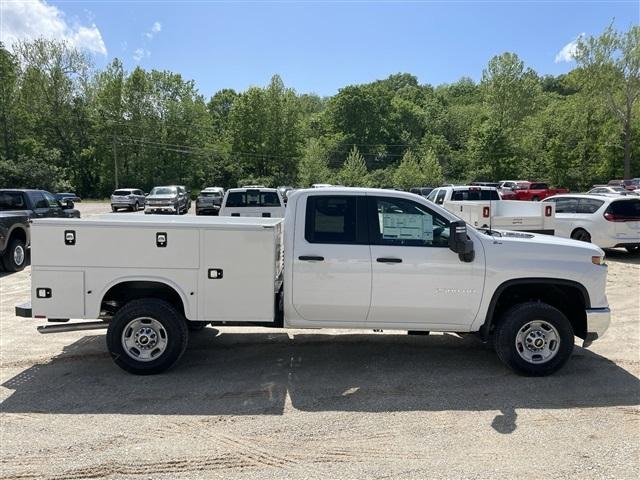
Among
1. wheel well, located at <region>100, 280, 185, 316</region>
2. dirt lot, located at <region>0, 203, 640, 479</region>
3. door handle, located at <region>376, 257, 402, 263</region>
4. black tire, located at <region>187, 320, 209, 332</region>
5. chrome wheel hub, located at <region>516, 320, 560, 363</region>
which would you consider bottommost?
dirt lot, located at <region>0, 203, 640, 479</region>

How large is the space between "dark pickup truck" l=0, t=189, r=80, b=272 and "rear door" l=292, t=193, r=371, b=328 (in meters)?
9.05

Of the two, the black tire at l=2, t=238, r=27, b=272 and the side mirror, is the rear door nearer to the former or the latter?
the side mirror

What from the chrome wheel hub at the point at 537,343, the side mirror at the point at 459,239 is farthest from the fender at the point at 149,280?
the chrome wheel hub at the point at 537,343

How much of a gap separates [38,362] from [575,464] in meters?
5.49

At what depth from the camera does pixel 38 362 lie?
6.00 meters

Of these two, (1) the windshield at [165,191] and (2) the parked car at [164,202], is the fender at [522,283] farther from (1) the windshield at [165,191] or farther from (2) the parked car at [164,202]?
(1) the windshield at [165,191]

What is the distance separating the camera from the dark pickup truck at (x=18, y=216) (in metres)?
11.9

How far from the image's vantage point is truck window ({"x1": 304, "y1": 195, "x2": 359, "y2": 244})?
17.8 feet

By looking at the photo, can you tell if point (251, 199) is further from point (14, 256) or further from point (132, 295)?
point (132, 295)

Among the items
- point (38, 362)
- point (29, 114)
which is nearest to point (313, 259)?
point (38, 362)

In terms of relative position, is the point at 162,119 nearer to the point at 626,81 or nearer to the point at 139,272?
the point at 626,81

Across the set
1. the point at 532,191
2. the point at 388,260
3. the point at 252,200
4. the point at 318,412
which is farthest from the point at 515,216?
the point at 532,191

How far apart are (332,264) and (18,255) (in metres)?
10.1

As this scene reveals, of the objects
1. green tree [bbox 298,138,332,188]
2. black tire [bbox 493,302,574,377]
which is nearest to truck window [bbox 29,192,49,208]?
black tire [bbox 493,302,574,377]
